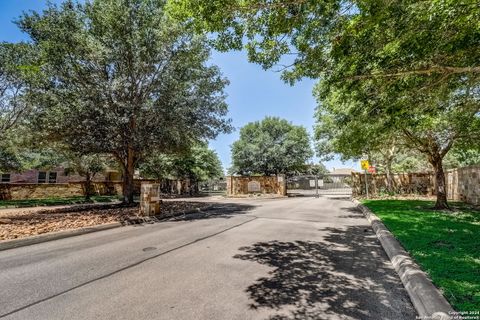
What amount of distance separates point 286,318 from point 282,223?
6.48 metres

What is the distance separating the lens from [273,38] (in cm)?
599

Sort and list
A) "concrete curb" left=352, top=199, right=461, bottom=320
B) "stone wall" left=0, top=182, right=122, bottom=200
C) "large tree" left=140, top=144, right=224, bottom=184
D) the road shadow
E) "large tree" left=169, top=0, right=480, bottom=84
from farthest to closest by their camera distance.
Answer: "large tree" left=140, top=144, right=224, bottom=184, "stone wall" left=0, top=182, right=122, bottom=200, "large tree" left=169, top=0, right=480, bottom=84, the road shadow, "concrete curb" left=352, top=199, right=461, bottom=320

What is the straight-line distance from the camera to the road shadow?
3.17m

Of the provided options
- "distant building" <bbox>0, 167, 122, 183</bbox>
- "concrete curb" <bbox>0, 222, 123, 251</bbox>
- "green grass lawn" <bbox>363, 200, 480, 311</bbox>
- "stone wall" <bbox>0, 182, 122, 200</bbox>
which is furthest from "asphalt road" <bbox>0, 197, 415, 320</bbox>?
"distant building" <bbox>0, 167, 122, 183</bbox>

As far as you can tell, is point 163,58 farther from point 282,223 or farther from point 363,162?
point 363,162

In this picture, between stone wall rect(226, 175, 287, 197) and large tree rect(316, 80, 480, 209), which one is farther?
stone wall rect(226, 175, 287, 197)

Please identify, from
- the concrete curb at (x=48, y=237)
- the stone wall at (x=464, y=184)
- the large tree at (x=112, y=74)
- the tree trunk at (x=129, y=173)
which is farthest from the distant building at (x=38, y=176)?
the stone wall at (x=464, y=184)

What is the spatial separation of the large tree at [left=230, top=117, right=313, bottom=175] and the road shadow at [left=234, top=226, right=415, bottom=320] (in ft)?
90.8

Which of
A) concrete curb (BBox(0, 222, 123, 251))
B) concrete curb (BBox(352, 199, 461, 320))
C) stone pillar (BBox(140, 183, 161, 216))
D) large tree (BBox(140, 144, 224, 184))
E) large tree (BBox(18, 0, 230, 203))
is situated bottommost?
concrete curb (BBox(0, 222, 123, 251))

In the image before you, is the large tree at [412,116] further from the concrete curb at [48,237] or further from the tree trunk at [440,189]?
the concrete curb at [48,237]

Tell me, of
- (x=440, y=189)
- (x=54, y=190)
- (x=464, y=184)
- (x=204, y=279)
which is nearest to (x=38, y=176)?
(x=54, y=190)

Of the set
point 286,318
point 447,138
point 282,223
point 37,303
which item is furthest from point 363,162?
point 37,303

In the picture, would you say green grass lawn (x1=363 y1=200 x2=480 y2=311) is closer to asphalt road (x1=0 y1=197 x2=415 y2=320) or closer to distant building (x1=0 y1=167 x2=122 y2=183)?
asphalt road (x1=0 y1=197 x2=415 y2=320)

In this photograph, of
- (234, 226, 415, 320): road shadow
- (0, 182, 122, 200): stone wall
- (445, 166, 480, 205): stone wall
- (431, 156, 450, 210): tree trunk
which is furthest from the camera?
(0, 182, 122, 200): stone wall
